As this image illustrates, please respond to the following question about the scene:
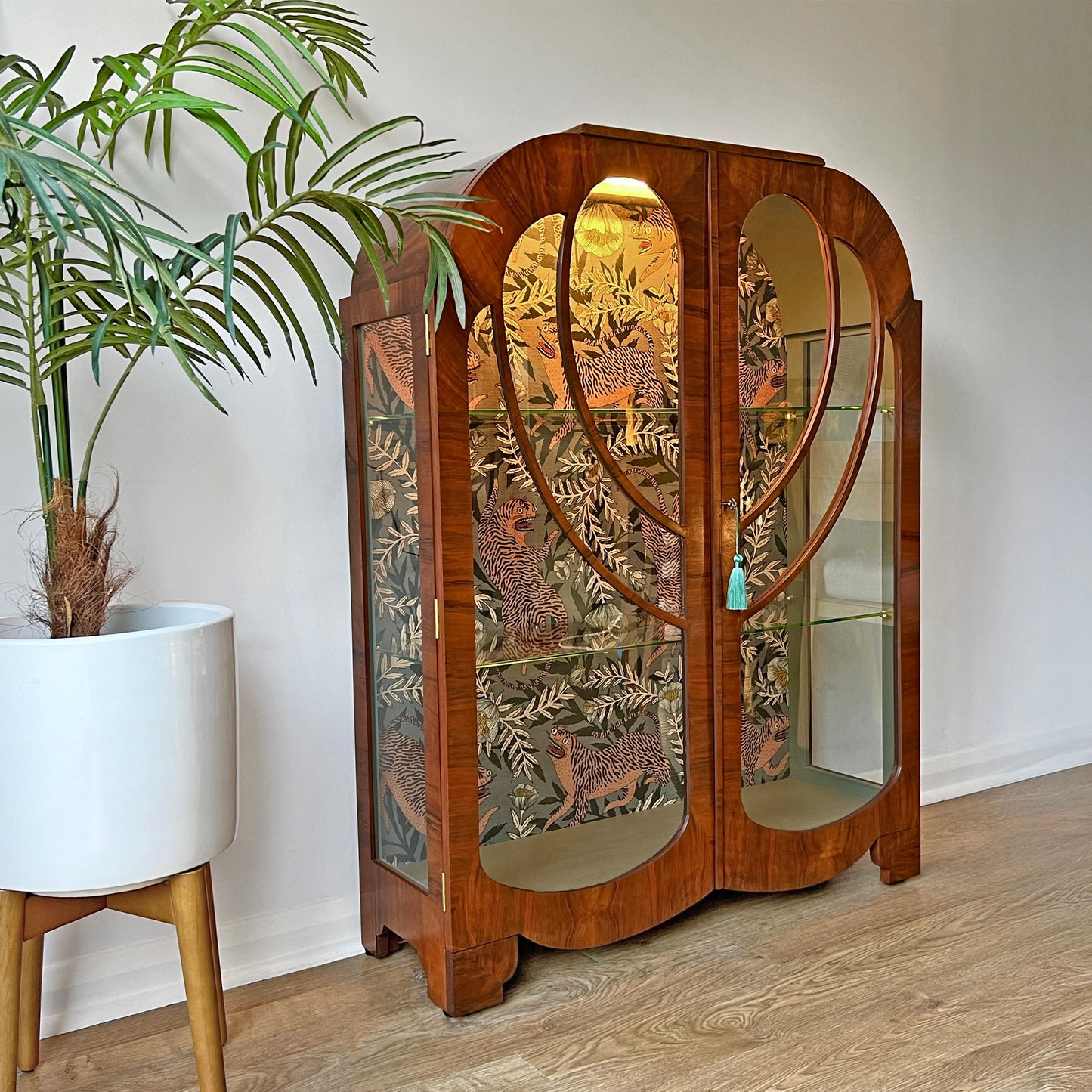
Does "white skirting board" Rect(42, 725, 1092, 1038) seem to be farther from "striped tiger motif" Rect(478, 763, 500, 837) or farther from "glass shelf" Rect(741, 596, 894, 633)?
"glass shelf" Rect(741, 596, 894, 633)

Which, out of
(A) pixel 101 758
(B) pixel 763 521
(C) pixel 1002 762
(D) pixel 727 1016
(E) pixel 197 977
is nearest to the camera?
(A) pixel 101 758

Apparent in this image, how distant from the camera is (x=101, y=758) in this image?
1.50 m

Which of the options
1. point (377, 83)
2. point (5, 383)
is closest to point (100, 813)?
point (5, 383)

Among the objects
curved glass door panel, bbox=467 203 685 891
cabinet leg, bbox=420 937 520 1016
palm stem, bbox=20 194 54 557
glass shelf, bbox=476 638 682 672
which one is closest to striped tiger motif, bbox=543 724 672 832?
curved glass door panel, bbox=467 203 685 891

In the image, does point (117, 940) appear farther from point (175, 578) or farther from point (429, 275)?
point (429, 275)

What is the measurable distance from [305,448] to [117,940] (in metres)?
0.95

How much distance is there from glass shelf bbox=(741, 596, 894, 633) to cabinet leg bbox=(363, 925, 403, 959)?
91 cm

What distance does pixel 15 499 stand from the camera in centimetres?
192

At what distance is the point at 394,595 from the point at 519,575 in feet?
0.77

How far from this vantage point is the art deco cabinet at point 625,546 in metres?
1.95

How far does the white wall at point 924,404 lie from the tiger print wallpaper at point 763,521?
64 centimetres

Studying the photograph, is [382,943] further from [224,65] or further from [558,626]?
[224,65]

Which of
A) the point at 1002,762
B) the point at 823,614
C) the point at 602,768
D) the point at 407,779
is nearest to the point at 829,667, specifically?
the point at 823,614

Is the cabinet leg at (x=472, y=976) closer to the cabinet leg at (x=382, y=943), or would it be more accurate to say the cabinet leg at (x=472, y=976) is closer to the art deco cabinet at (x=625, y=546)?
the art deco cabinet at (x=625, y=546)
